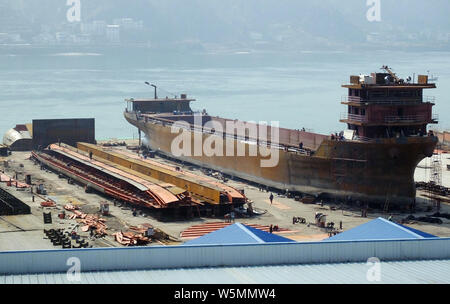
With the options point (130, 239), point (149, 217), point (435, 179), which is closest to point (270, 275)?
point (130, 239)

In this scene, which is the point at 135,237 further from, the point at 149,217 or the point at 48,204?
the point at 48,204

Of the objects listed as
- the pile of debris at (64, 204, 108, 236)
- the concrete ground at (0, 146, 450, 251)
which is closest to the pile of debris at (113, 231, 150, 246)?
the concrete ground at (0, 146, 450, 251)

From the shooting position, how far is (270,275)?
68.9 feet

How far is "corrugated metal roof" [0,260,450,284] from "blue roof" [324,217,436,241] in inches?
119

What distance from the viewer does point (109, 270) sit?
20.9 meters

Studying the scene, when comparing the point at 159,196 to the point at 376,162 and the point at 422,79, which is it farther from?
the point at 422,79

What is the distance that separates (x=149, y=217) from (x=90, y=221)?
3198mm

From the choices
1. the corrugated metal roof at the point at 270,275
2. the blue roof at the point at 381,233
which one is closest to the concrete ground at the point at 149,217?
the blue roof at the point at 381,233

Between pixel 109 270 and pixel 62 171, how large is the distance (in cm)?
2860

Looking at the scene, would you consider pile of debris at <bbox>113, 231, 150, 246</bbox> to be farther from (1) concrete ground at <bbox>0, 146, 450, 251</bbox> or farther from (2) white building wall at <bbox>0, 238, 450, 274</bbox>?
(2) white building wall at <bbox>0, 238, 450, 274</bbox>

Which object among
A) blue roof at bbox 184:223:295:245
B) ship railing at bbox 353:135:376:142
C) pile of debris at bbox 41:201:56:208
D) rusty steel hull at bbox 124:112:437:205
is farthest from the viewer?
ship railing at bbox 353:135:376:142

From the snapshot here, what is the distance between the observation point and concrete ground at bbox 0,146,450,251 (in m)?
30.2

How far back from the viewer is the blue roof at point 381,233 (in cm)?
2539
